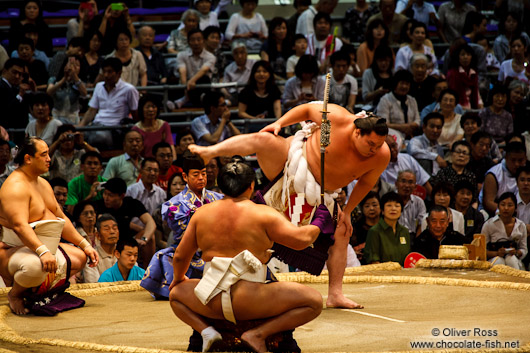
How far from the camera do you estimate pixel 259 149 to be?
3.15m

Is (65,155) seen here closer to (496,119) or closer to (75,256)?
(75,256)

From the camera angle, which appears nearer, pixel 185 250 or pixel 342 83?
pixel 185 250

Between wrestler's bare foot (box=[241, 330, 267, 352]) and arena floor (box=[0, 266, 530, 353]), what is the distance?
0.21 metres

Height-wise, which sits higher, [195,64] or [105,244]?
[195,64]

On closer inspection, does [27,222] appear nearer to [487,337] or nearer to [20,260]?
[20,260]

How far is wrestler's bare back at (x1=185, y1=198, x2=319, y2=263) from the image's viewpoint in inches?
92.6

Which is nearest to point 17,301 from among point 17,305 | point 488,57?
point 17,305

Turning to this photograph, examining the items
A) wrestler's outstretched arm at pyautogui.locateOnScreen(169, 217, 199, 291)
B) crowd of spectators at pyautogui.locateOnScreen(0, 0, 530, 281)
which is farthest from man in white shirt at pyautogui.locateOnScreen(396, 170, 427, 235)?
wrestler's outstretched arm at pyautogui.locateOnScreen(169, 217, 199, 291)

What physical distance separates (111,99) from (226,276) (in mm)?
3484

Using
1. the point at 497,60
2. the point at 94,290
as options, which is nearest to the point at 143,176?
the point at 94,290

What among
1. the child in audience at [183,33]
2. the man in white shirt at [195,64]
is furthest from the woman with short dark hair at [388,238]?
the child in audience at [183,33]

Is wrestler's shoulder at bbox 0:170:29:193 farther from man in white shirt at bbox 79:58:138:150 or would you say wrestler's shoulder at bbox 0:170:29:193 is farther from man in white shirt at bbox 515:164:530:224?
man in white shirt at bbox 515:164:530:224

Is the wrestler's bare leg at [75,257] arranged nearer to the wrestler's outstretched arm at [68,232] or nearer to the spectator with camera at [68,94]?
the wrestler's outstretched arm at [68,232]

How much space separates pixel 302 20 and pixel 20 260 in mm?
4303
